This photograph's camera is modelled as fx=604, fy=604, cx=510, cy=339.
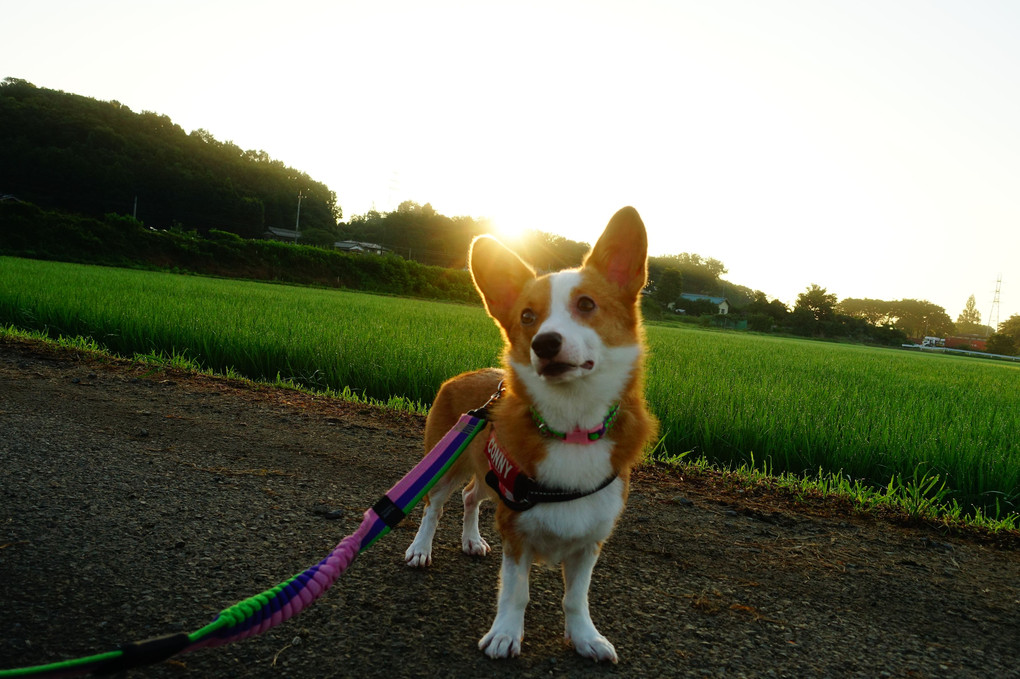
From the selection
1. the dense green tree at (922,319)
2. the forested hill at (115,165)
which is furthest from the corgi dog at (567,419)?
the dense green tree at (922,319)

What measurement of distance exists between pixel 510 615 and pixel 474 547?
0.88 m

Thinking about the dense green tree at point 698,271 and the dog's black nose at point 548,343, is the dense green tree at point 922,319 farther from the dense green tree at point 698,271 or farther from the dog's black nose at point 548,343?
the dog's black nose at point 548,343

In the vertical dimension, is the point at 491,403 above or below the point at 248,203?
below

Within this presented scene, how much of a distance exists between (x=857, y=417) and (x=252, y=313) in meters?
9.35

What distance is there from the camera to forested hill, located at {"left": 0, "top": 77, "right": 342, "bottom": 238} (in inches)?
2324

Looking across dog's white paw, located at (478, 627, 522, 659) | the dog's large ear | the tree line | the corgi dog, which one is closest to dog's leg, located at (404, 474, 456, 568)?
the corgi dog

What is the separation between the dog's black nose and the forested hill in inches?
2538

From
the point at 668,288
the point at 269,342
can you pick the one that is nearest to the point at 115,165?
the point at 668,288

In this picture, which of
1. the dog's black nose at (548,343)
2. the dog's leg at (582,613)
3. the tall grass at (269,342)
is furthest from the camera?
the tall grass at (269,342)

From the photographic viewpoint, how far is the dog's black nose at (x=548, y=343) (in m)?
2.07

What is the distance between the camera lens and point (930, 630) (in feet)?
8.38

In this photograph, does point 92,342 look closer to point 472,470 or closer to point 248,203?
point 472,470

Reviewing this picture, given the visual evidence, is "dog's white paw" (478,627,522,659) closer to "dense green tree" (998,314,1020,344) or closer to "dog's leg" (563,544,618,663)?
"dog's leg" (563,544,618,663)

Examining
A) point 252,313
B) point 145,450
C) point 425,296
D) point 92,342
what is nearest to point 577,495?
point 145,450
